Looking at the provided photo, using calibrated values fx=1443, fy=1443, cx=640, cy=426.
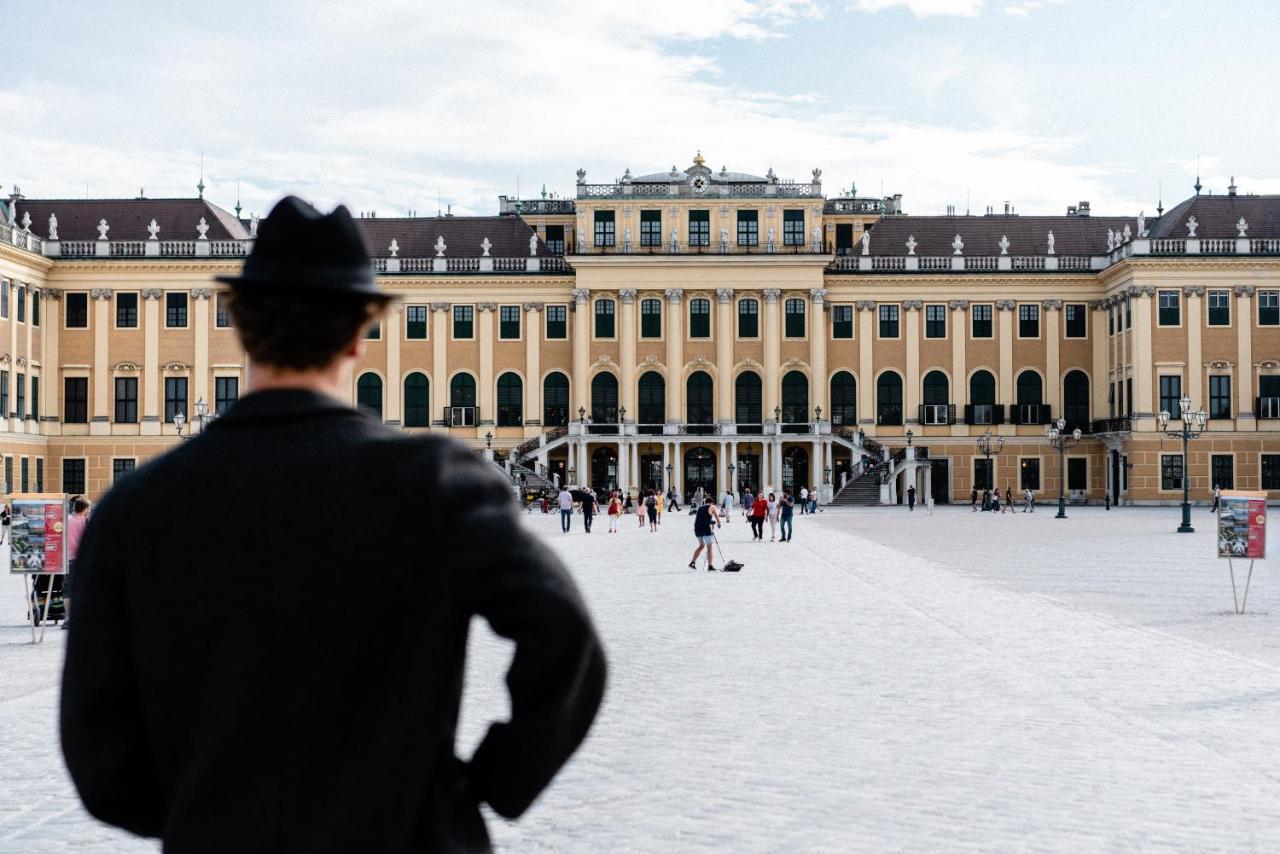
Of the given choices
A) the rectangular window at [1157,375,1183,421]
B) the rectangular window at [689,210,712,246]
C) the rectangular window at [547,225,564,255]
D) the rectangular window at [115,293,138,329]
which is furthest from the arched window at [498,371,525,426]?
the rectangular window at [1157,375,1183,421]

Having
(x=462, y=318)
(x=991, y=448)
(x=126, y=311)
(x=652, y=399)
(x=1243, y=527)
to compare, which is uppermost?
(x=126, y=311)

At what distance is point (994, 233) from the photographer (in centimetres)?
6875

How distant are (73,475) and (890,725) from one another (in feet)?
198

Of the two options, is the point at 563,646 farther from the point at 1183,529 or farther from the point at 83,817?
the point at 1183,529

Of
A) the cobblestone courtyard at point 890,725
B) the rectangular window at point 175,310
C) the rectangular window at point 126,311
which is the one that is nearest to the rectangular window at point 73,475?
the rectangular window at point 126,311

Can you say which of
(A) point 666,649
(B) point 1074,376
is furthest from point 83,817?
(B) point 1074,376

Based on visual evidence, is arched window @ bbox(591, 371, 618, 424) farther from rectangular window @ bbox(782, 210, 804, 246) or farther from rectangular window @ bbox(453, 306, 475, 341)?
rectangular window @ bbox(782, 210, 804, 246)

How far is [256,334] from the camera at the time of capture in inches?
102

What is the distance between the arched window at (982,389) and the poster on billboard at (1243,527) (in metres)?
48.8

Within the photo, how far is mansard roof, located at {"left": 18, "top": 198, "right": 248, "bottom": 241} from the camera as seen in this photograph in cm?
6612

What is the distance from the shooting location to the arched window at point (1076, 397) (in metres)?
65.4

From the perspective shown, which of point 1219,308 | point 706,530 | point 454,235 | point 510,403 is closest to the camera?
point 706,530

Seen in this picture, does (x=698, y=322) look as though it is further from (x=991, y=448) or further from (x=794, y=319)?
(x=991, y=448)

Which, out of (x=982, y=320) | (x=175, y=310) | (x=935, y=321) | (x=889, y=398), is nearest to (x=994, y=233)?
(x=982, y=320)
